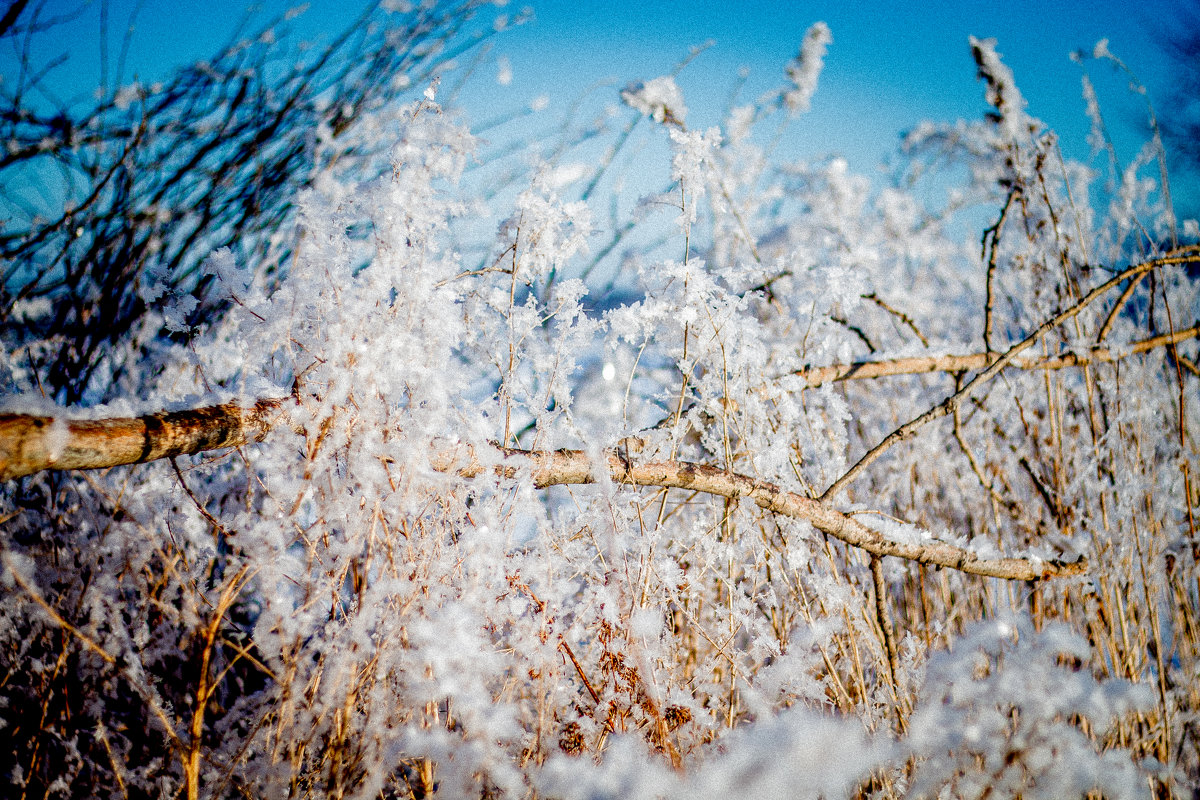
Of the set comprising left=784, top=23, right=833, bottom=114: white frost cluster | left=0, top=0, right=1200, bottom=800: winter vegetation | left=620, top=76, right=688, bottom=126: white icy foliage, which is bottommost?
left=0, top=0, right=1200, bottom=800: winter vegetation

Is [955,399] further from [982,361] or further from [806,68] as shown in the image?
[806,68]

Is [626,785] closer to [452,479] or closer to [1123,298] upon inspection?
[452,479]

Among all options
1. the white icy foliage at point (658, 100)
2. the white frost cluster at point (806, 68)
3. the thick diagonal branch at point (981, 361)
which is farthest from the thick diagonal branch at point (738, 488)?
the white frost cluster at point (806, 68)

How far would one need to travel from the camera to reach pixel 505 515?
1036 mm

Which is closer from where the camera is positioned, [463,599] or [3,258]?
[463,599]

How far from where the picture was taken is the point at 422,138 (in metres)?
1.02

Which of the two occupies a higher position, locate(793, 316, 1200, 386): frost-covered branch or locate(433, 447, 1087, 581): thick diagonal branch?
locate(793, 316, 1200, 386): frost-covered branch

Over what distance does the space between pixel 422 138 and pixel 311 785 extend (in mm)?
1265

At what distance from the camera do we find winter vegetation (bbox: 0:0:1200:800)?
2.45 feet

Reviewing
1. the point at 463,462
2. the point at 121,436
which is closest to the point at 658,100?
the point at 463,462

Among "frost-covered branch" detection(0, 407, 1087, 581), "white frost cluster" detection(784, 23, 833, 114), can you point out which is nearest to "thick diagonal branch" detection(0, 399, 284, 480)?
"frost-covered branch" detection(0, 407, 1087, 581)

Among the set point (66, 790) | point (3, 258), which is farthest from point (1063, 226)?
point (3, 258)

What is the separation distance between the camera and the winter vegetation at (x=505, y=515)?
75 cm

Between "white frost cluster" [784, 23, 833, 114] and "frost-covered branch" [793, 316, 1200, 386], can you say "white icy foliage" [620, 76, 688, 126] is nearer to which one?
"frost-covered branch" [793, 316, 1200, 386]
